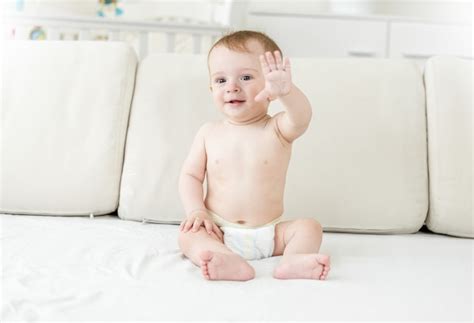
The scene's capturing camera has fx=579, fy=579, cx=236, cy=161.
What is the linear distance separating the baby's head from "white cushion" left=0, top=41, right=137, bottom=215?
406 millimetres

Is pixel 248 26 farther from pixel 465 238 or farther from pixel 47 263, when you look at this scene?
pixel 47 263

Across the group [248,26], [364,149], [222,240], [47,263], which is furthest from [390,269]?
[248,26]

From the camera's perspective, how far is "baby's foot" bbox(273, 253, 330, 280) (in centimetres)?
89

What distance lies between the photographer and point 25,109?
1433mm

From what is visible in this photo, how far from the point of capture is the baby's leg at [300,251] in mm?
895

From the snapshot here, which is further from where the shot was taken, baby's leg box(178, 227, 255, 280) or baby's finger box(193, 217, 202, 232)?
baby's finger box(193, 217, 202, 232)

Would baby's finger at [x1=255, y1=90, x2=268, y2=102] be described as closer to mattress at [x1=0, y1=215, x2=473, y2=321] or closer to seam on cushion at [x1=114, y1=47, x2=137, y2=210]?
mattress at [x1=0, y1=215, x2=473, y2=321]

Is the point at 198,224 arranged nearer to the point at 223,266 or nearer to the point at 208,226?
the point at 208,226

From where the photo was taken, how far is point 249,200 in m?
1.13

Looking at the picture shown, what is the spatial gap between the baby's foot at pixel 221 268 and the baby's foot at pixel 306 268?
5cm

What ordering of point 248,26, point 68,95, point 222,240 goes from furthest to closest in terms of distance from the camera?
point 248,26 → point 68,95 → point 222,240

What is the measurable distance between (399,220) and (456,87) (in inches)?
14.1

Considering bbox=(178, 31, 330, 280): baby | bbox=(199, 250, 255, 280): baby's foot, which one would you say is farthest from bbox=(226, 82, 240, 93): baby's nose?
bbox=(199, 250, 255, 280): baby's foot

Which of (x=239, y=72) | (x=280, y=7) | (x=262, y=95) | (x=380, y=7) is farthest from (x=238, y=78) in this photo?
(x=380, y=7)
